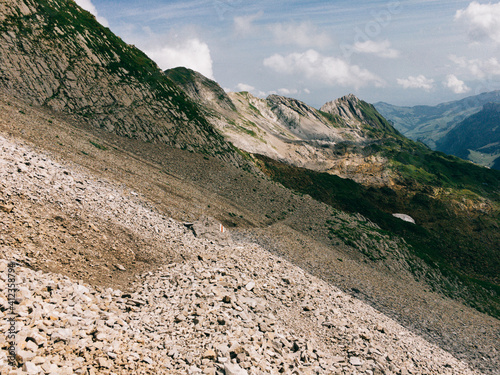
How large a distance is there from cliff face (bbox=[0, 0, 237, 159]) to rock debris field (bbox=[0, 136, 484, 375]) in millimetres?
31985

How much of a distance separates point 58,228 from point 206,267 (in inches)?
360

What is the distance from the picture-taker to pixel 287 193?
5597cm

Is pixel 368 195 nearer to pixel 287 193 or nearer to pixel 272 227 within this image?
pixel 287 193

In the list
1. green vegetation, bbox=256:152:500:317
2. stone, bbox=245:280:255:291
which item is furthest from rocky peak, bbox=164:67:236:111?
stone, bbox=245:280:255:291

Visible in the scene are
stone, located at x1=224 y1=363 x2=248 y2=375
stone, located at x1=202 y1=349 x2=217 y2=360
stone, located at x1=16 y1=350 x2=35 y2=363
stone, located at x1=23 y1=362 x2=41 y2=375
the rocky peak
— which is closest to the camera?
stone, located at x1=23 y1=362 x2=41 y2=375

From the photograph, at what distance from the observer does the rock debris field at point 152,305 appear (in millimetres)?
10117

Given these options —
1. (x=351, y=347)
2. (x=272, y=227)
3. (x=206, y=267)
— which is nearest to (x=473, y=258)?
(x=272, y=227)

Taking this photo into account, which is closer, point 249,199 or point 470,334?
point 470,334

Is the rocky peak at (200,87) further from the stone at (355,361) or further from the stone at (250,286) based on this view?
the stone at (355,361)

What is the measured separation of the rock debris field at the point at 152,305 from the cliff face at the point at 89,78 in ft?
105

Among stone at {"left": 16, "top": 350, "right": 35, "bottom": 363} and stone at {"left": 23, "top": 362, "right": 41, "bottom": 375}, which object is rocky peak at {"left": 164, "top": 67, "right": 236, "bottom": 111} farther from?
stone at {"left": 23, "top": 362, "right": 41, "bottom": 375}

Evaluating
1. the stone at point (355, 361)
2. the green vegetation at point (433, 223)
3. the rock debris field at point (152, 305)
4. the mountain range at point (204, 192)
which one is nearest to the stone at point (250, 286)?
the rock debris field at point (152, 305)

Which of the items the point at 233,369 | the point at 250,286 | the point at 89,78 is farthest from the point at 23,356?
the point at 89,78

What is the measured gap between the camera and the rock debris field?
10117 millimetres
